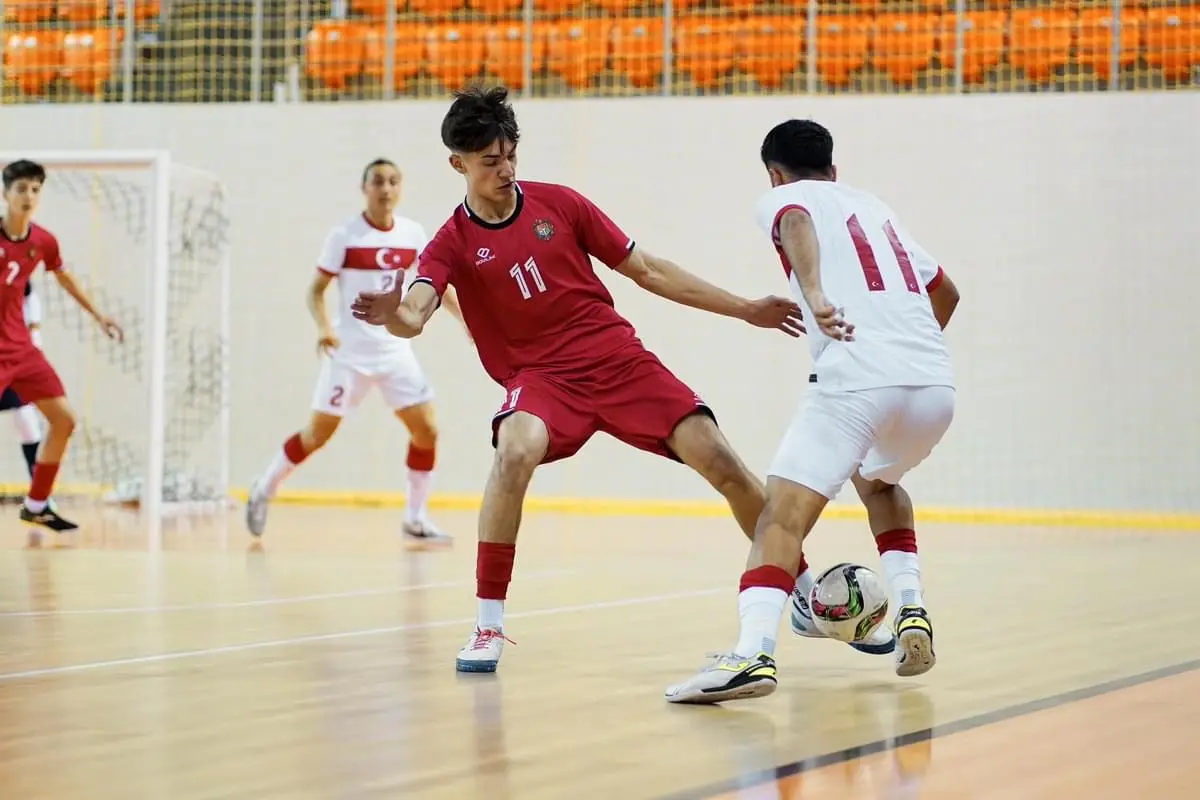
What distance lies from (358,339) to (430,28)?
579 cm

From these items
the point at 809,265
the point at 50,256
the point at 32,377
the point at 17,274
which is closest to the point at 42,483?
the point at 32,377

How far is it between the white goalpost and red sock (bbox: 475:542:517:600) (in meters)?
8.07

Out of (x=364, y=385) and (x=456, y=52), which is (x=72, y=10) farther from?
(x=364, y=385)

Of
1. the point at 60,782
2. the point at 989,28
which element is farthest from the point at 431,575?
the point at 989,28

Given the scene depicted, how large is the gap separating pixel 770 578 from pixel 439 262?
1562 mm

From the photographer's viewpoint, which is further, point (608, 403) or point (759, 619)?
point (608, 403)

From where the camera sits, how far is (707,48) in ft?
48.8

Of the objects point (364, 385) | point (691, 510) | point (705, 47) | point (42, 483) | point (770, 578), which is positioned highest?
point (705, 47)

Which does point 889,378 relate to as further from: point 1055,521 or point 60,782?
point 1055,521

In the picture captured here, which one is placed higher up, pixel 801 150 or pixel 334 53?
pixel 334 53

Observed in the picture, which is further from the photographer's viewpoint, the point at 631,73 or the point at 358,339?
the point at 631,73

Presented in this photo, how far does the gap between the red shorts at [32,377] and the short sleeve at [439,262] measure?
19.0 feet

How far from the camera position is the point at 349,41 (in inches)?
611

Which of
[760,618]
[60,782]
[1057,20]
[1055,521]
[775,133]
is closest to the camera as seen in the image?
[60,782]
